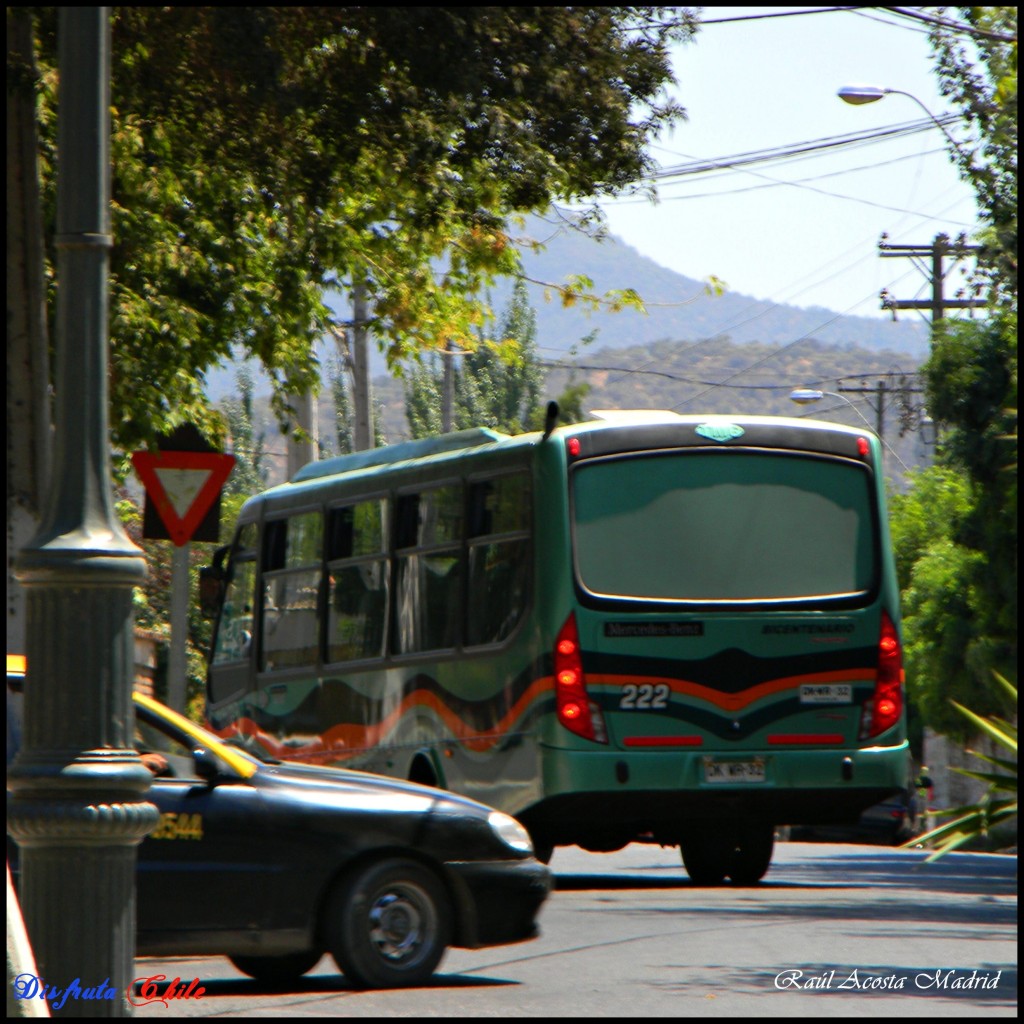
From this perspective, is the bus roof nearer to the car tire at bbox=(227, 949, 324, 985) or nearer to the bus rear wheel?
the bus rear wheel

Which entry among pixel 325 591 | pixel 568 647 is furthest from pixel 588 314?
pixel 568 647

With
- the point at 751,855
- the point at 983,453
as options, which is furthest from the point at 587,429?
the point at 983,453

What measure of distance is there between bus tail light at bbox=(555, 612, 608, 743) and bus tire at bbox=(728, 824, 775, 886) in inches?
95.5

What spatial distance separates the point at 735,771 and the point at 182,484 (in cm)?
413

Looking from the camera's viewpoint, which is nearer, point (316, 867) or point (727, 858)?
point (316, 867)

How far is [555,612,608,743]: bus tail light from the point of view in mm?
13766

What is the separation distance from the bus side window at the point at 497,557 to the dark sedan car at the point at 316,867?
4.36 metres

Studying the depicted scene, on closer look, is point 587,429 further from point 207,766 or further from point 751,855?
point 207,766

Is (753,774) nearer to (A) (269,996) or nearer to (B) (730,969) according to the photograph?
(B) (730,969)

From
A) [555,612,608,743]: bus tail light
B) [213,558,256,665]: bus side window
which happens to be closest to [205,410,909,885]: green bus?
[555,612,608,743]: bus tail light

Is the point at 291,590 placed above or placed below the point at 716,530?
below

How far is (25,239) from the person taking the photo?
9547mm

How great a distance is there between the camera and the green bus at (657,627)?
13.9 metres

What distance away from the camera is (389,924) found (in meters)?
9.70
